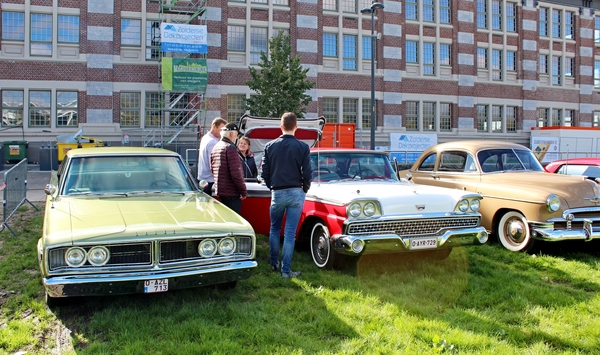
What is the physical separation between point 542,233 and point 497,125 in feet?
96.5

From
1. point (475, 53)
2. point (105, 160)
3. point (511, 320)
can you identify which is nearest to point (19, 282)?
point (105, 160)

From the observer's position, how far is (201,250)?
4.54 m

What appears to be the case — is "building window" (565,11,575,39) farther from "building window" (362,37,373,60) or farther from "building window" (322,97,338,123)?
"building window" (322,97,338,123)

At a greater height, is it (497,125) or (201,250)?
(497,125)

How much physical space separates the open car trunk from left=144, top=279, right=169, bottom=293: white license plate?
5.48 meters

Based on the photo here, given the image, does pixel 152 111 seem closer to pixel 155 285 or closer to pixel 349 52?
pixel 349 52

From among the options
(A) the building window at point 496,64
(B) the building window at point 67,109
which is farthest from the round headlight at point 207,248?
(A) the building window at point 496,64

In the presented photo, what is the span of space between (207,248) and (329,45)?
86.1ft

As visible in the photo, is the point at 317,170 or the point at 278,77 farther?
the point at 278,77

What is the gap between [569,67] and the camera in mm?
36500

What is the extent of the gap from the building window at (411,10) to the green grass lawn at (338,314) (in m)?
27.8

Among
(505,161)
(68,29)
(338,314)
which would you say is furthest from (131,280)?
(68,29)

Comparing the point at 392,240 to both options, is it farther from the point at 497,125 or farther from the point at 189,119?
the point at 497,125

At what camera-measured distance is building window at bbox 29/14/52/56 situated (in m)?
24.3
